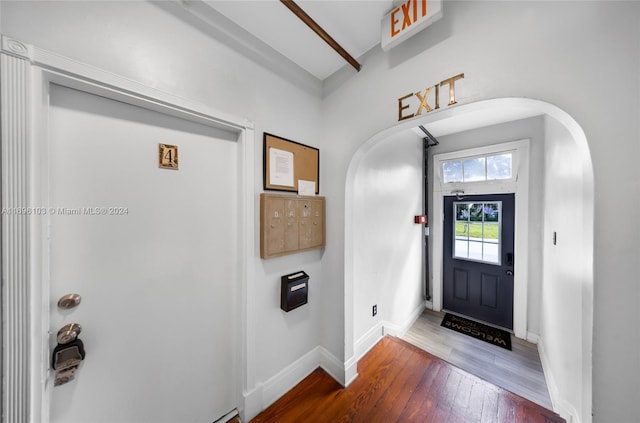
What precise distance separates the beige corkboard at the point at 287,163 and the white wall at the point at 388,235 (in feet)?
1.40

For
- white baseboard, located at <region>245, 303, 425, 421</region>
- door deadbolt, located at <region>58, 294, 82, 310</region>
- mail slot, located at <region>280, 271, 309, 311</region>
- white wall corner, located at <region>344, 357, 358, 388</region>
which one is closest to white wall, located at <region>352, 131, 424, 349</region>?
white baseboard, located at <region>245, 303, 425, 421</region>

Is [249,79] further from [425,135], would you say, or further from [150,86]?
[425,135]

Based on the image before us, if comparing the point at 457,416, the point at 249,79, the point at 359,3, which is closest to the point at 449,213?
the point at 457,416

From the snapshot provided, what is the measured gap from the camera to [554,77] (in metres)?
0.90

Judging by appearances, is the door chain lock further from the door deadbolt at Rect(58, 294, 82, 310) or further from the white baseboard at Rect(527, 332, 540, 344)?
the white baseboard at Rect(527, 332, 540, 344)

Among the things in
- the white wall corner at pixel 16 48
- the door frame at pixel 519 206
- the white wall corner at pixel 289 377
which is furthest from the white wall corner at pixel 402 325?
the white wall corner at pixel 16 48

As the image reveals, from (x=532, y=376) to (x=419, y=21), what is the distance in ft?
10.9

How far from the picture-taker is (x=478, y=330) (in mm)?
2836

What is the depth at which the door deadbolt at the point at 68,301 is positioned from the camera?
91 centimetres

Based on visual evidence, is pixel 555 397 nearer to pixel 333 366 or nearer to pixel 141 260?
pixel 333 366

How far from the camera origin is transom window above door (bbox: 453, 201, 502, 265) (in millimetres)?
2908

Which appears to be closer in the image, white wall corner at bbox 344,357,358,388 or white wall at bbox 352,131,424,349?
white wall corner at bbox 344,357,358,388

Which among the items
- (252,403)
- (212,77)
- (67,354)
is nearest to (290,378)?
(252,403)

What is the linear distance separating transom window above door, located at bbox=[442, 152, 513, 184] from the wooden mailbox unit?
2.53 m
